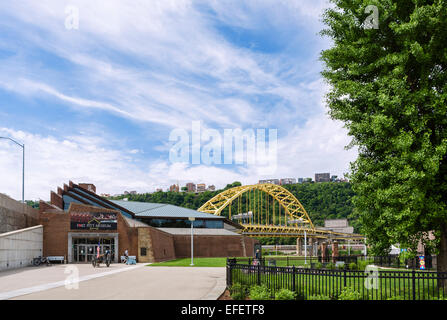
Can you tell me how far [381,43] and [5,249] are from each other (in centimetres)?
2857

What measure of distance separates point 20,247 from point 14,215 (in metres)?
3.44

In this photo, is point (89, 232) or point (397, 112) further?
point (89, 232)

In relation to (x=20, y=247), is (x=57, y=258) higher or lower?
lower

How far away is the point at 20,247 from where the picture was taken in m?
33.6

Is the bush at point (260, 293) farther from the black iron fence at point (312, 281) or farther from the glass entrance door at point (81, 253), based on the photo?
the glass entrance door at point (81, 253)

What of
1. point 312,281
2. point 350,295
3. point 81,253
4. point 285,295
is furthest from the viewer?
point 81,253

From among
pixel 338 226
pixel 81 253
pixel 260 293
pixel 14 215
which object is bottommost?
pixel 338 226

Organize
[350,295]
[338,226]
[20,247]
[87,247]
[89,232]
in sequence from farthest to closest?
[338,226] < [87,247] < [89,232] < [20,247] < [350,295]

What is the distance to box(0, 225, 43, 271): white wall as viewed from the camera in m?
29.5

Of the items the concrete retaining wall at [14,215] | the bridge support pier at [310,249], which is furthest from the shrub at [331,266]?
the bridge support pier at [310,249]

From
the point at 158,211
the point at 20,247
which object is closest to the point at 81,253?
the point at 20,247

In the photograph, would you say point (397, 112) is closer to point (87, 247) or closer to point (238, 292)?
point (238, 292)

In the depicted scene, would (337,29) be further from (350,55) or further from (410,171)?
(410,171)
